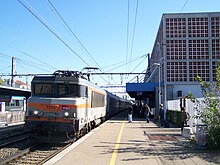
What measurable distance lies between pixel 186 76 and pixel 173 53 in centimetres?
318

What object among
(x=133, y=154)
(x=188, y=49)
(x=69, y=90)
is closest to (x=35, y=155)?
(x=69, y=90)

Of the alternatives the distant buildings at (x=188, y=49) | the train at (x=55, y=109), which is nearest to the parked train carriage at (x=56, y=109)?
the train at (x=55, y=109)

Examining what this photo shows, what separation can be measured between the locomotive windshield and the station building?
25.3m

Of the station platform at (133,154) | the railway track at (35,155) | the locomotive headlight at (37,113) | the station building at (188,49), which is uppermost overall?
the station building at (188,49)

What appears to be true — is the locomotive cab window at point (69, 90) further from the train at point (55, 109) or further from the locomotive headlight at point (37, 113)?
the locomotive headlight at point (37, 113)

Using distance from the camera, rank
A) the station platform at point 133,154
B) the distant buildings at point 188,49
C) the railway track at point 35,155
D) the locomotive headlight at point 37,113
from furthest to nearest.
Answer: the distant buildings at point 188,49
the locomotive headlight at point 37,113
the railway track at point 35,155
the station platform at point 133,154

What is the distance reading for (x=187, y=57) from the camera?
3900cm

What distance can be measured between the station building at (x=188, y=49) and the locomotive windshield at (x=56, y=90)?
25.3 m

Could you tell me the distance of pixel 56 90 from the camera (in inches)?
566

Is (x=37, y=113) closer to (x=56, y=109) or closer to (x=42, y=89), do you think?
(x=56, y=109)

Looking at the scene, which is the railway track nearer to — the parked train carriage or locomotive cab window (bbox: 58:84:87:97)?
the parked train carriage

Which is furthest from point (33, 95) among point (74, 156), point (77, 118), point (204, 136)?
point (204, 136)

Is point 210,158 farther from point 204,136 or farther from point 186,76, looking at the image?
point 186,76

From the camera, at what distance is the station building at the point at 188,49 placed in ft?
127
